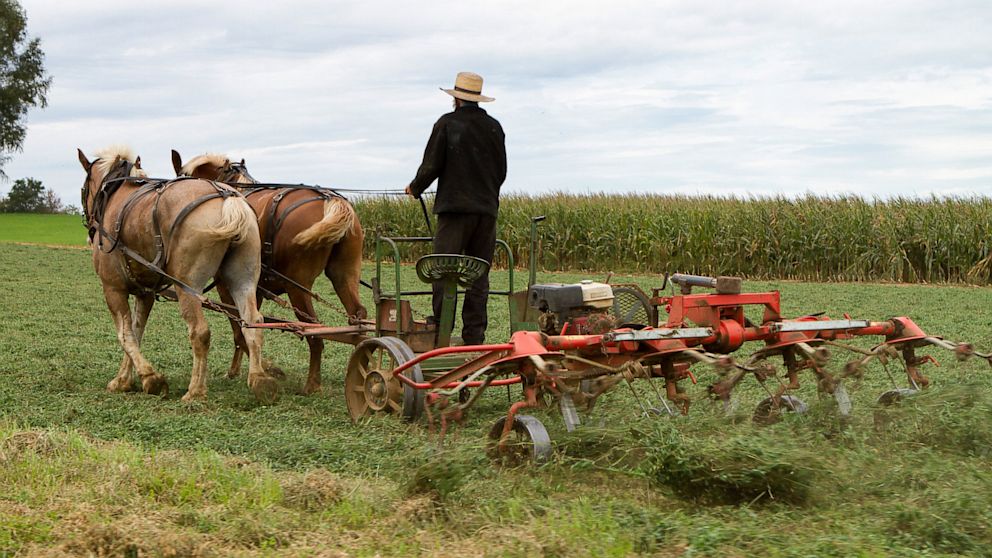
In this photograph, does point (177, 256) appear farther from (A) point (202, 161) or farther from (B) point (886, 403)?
(B) point (886, 403)

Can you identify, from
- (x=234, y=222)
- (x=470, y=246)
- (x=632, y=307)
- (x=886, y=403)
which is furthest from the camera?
(x=234, y=222)

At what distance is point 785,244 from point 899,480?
1813 cm

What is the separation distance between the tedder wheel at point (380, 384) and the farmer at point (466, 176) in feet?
2.08

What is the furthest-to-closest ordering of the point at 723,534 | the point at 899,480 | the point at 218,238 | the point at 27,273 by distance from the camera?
1. the point at 27,273
2. the point at 218,238
3. the point at 899,480
4. the point at 723,534

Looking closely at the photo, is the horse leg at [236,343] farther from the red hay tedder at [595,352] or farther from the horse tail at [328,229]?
the red hay tedder at [595,352]

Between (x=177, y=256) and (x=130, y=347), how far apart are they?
98cm

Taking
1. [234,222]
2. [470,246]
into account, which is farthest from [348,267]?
[470,246]

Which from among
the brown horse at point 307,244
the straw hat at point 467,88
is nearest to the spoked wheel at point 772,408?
the straw hat at point 467,88

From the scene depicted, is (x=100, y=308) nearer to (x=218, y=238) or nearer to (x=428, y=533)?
(x=218, y=238)

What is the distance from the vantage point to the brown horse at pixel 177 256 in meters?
7.79

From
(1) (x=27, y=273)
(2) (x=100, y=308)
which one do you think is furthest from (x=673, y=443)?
(1) (x=27, y=273)

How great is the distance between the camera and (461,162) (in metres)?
7.27

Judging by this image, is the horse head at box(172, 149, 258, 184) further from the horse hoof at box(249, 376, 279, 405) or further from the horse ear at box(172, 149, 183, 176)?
the horse hoof at box(249, 376, 279, 405)

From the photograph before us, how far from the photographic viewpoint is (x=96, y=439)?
6.30 m
